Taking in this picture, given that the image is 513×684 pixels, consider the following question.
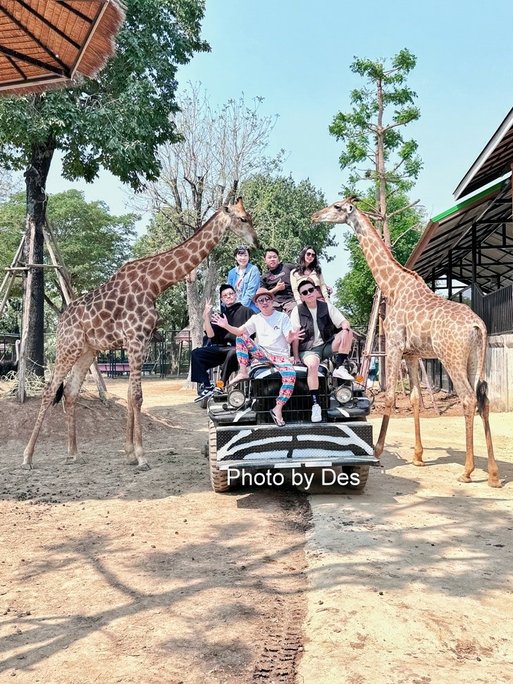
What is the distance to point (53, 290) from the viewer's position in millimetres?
34812

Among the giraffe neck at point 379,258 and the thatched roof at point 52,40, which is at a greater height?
the thatched roof at point 52,40

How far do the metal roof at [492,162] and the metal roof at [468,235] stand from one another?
47 cm

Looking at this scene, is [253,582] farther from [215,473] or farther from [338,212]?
[338,212]

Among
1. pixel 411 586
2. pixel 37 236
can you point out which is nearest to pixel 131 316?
pixel 37 236

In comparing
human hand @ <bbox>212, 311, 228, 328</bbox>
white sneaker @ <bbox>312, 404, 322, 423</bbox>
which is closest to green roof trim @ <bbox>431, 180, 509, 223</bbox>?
human hand @ <bbox>212, 311, 228, 328</bbox>

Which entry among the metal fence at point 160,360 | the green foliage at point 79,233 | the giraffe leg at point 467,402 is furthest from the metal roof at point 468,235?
the green foliage at point 79,233

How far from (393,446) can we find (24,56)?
7.51m

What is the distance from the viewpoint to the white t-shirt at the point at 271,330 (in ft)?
21.7

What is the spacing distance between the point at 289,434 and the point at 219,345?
68.8 inches

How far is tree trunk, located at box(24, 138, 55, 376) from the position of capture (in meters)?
12.1

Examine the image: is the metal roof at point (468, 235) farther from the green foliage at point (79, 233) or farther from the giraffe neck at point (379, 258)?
the green foliage at point (79, 233)

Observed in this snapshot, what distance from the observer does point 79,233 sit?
3419 centimetres

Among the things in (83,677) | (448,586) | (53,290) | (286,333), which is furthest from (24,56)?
(53,290)

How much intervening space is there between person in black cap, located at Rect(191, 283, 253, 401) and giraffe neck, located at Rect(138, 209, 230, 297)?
162cm
